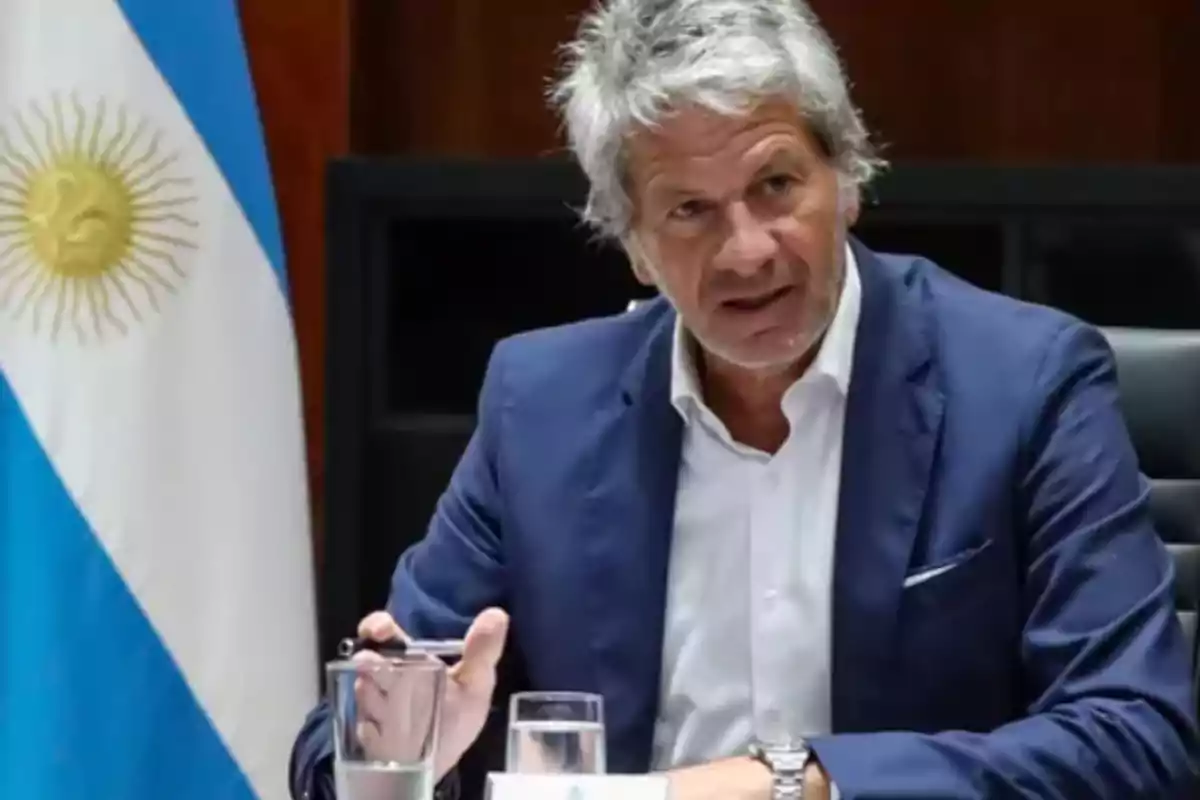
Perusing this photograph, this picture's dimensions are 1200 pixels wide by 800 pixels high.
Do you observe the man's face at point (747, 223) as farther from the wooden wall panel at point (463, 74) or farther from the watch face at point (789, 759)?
the wooden wall panel at point (463, 74)

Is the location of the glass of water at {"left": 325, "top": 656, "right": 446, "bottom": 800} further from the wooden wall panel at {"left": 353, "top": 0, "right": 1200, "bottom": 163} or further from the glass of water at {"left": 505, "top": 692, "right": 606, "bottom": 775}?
the wooden wall panel at {"left": 353, "top": 0, "right": 1200, "bottom": 163}

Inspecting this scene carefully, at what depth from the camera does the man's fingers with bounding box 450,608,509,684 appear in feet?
4.25

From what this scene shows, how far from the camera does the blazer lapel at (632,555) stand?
5.04 feet

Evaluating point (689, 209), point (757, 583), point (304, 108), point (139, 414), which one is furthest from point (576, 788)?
point (304, 108)

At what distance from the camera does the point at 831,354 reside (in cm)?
156

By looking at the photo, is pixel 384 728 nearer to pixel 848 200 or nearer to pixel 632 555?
pixel 632 555

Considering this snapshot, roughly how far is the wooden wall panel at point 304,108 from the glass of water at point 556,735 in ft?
5.50

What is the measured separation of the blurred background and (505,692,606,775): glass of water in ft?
5.24

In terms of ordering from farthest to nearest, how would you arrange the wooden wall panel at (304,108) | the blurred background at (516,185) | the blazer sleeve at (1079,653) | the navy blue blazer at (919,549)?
the wooden wall panel at (304,108) → the blurred background at (516,185) → the navy blue blazer at (919,549) → the blazer sleeve at (1079,653)

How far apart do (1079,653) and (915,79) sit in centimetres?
177

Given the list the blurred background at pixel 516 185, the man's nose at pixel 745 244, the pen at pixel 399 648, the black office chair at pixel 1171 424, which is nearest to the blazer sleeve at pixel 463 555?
the pen at pixel 399 648

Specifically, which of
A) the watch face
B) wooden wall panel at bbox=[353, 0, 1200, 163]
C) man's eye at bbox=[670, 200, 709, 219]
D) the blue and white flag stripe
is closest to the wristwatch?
the watch face

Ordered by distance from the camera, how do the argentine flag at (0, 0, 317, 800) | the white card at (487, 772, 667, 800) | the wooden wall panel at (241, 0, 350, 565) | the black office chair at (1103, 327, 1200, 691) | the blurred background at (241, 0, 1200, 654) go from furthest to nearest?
the wooden wall panel at (241, 0, 350, 565)
the blurred background at (241, 0, 1200, 654)
the argentine flag at (0, 0, 317, 800)
the black office chair at (1103, 327, 1200, 691)
the white card at (487, 772, 667, 800)

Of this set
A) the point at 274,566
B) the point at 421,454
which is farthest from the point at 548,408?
the point at 421,454
